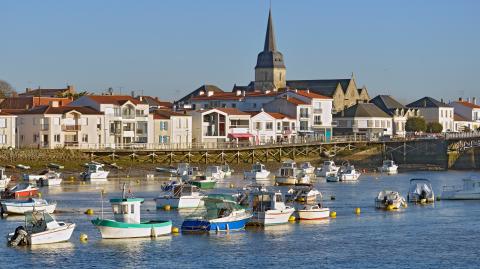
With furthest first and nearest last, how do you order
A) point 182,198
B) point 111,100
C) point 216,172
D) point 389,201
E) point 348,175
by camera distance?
1. point 111,100
2. point 348,175
3. point 216,172
4. point 389,201
5. point 182,198

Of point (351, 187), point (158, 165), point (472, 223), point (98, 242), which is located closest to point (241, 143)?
point (158, 165)

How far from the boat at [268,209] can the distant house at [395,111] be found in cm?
10860

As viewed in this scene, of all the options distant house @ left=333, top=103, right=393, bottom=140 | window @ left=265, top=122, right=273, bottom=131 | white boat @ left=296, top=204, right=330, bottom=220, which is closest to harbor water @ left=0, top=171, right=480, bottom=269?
white boat @ left=296, top=204, right=330, bottom=220

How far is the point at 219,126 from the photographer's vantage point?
13475 cm

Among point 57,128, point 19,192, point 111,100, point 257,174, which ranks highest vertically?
point 111,100

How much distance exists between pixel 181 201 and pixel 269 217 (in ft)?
33.2

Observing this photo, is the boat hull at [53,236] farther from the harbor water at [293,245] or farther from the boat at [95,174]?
the boat at [95,174]

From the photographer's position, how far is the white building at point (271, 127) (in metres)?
140

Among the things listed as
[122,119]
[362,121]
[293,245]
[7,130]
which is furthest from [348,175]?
[362,121]

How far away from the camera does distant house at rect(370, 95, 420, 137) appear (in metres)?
170

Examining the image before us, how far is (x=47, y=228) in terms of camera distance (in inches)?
2013

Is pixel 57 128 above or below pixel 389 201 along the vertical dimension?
above

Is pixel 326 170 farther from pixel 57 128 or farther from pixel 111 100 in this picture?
pixel 57 128

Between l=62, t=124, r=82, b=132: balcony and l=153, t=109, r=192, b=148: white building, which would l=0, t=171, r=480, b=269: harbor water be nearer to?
l=62, t=124, r=82, b=132: balcony
